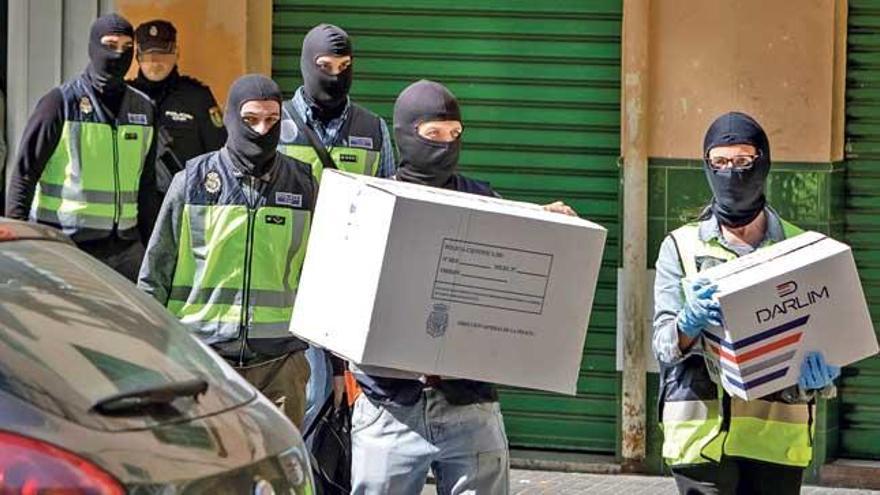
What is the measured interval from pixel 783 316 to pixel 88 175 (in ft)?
12.2

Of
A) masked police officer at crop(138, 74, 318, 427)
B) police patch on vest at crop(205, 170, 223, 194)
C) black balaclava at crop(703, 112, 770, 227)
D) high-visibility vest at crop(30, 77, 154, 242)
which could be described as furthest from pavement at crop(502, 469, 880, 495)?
black balaclava at crop(703, 112, 770, 227)

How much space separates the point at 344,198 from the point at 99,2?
4.69 meters

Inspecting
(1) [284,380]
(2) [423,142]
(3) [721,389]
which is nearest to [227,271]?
(1) [284,380]

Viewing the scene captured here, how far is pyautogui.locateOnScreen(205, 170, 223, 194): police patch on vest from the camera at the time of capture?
6172 millimetres

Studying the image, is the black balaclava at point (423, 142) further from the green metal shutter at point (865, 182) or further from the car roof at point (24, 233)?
the green metal shutter at point (865, 182)

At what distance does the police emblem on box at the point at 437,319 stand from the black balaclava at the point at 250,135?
1.45 m

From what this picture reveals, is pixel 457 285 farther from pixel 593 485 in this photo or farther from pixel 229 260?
pixel 593 485

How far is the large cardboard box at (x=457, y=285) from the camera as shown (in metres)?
5.01

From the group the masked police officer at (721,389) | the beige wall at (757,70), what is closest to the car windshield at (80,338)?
the masked police officer at (721,389)

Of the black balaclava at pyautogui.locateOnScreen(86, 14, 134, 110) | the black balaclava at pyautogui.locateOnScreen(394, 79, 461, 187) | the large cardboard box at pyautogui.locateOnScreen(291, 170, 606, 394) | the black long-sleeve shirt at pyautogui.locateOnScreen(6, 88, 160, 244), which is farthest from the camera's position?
the black balaclava at pyautogui.locateOnScreen(86, 14, 134, 110)

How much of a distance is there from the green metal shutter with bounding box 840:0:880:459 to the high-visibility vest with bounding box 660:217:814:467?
368 cm

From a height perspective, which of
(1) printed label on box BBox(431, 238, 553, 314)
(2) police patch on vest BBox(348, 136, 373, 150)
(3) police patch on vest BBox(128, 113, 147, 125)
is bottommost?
(1) printed label on box BBox(431, 238, 553, 314)

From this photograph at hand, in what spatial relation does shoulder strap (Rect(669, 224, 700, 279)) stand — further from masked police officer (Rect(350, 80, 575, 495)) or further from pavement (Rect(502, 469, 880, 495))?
pavement (Rect(502, 469, 880, 495))

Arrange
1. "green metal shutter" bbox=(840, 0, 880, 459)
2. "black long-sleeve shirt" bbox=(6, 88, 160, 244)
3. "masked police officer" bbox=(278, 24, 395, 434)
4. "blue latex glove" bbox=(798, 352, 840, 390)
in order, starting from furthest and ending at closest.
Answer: "green metal shutter" bbox=(840, 0, 880, 459)
"black long-sleeve shirt" bbox=(6, 88, 160, 244)
"masked police officer" bbox=(278, 24, 395, 434)
"blue latex glove" bbox=(798, 352, 840, 390)
